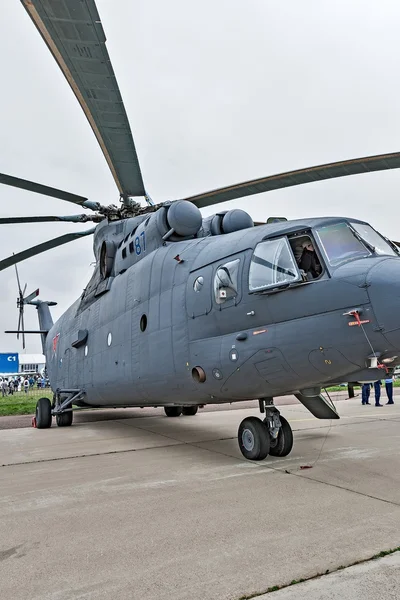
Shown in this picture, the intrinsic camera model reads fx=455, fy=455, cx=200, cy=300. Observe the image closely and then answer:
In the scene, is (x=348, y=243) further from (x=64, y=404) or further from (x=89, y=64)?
(x=64, y=404)

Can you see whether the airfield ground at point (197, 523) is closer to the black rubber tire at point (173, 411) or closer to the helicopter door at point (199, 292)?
the helicopter door at point (199, 292)

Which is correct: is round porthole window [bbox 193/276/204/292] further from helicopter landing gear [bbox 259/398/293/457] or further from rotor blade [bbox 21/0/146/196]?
rotor blade [bbox 21/0/146/196]

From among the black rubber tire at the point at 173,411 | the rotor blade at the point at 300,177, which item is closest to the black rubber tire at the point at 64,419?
the black rubber tire at the point at 173,411

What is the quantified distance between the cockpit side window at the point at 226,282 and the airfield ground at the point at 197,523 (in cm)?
238

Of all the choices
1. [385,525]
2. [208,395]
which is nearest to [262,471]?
[208,395]

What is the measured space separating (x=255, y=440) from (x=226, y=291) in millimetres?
2169

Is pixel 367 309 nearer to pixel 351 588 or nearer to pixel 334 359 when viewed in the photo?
pixel 334 359

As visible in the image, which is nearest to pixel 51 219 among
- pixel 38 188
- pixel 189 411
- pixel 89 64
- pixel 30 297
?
pixel 38 188

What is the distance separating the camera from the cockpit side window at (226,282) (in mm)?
6316

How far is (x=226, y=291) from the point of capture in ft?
20.9

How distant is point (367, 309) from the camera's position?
16.4 feet

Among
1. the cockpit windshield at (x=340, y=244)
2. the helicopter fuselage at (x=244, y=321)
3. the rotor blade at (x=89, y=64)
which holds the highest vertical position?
the rotor blade at (x=89, y=64)

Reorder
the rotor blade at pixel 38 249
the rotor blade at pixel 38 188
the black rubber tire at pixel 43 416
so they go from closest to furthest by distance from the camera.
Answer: the rotor blade at pixel 38 188 → the rotor blade at pixel 38 249 → the black rubber tire at pixel 43 416

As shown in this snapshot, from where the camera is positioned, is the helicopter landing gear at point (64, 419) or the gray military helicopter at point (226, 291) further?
the helicopter landing gear at point (64, 419)
